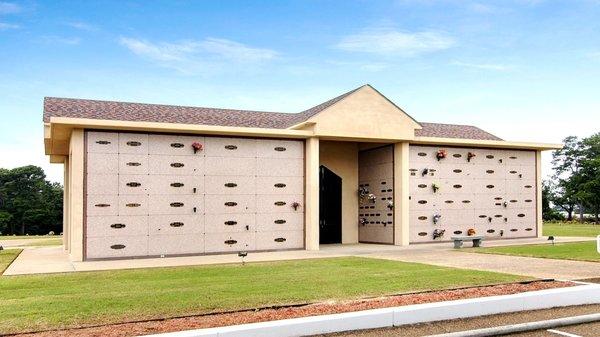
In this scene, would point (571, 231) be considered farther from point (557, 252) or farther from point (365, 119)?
point (365, 119)

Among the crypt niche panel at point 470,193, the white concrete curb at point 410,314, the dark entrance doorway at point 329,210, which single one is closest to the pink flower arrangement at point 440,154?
the crypt niche panel at point 470,193

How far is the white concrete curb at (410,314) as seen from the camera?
22.9ft

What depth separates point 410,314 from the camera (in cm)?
785

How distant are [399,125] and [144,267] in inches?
456

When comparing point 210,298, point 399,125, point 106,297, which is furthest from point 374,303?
point 399,125

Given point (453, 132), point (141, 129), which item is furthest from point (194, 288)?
point (453, 132)

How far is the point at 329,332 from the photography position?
7367 mm

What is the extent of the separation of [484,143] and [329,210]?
7.23 metres

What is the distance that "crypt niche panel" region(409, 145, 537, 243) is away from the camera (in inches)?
899

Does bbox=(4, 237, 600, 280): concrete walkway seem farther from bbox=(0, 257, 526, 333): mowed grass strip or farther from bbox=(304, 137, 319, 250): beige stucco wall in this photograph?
bbox=(0, 257, 526, 333): mowed grass strip

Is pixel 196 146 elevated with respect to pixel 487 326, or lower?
elevated

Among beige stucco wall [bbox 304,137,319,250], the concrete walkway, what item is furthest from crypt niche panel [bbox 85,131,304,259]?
the concrete walkway

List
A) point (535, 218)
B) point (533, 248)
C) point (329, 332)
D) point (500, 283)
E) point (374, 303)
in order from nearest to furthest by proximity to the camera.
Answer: point (329, 332) < point (374, 303) < point (500, 283) < point (533, 248) < point (535, 218)

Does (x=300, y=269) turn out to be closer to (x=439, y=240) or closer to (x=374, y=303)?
(x=374, y=303)
